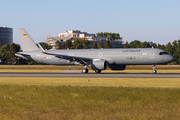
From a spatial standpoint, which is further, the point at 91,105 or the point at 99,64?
the point at 99,64

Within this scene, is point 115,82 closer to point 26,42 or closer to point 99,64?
point 99,64

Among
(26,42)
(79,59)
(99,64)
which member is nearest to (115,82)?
(99,64)

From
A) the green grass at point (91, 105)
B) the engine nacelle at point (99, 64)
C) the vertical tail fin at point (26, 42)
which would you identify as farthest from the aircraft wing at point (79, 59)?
the green grass at point (91, 105)

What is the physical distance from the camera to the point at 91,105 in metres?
15.6

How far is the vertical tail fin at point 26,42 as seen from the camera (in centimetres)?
5644

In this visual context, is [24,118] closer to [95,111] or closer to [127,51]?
[95,111]

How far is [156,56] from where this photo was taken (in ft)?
150

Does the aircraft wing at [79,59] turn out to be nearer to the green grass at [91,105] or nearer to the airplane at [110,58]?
the airplane at [110,58]

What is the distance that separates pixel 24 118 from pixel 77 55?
39.1 m

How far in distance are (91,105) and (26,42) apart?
43722 mm

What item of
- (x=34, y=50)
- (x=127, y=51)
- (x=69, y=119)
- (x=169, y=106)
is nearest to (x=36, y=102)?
(x=69, y=119)

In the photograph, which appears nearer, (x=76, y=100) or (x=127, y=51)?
(x=76, y=100)

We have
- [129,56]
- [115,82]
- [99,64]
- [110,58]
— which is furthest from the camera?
[110,58]

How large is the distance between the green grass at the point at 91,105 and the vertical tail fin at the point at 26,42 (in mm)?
35929
